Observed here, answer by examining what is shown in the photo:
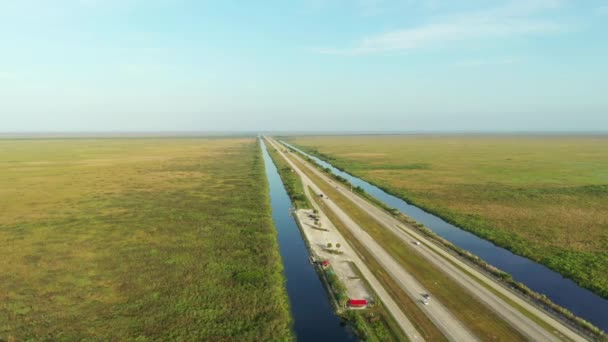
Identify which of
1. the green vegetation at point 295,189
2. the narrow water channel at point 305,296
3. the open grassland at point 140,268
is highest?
the green vegetation at point 295,189

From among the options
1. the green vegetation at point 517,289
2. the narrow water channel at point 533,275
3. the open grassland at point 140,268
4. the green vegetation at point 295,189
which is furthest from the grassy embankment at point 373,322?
the green vegetation at point 295,189

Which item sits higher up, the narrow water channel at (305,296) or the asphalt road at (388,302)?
the asphalt road at (388,302)

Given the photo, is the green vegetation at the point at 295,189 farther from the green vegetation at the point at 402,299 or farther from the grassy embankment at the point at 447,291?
the green vegetation at the point at 402,299

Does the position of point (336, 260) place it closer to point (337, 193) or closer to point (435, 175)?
point (337, 193)

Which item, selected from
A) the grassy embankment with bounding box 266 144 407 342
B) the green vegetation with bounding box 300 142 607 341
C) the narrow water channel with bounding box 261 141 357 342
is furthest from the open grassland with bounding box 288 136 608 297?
the narrow water channel with bounding box 261 141 357 342

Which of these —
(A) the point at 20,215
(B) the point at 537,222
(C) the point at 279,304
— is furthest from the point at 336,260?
(A) the point at 20,215

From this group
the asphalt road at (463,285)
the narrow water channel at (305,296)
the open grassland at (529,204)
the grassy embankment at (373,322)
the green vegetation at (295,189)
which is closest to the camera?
the grassy embankment at (373,322)

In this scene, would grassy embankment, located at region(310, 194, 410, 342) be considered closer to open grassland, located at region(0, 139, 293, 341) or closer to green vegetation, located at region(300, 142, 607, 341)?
open grassland, located at region(0, 139, 293, 341)

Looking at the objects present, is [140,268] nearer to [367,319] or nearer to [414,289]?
[367,319]
